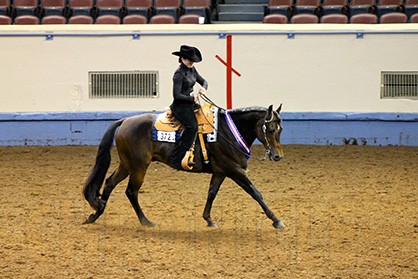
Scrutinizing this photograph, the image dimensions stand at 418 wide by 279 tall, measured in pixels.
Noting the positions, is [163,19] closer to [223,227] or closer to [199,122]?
[199,122]

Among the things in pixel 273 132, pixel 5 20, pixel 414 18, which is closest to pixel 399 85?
pixel 414 18

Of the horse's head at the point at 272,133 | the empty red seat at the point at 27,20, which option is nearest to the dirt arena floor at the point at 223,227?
the horse's head at the point at 272,133

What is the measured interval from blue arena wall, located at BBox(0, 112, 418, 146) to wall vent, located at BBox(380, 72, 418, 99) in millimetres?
485

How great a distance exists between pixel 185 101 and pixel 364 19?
361 inches

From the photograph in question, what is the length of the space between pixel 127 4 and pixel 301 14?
506 centimetres

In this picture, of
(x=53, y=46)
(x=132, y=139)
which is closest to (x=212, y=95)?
(x=53, y=46)

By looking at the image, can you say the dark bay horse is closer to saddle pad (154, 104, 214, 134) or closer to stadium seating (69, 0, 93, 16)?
saddle pad (154, 104, 214, 134)

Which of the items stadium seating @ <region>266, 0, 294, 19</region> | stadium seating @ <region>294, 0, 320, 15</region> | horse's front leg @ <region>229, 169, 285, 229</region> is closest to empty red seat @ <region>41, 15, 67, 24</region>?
stadium seating @ <region>266, 0, 294, 19</region>

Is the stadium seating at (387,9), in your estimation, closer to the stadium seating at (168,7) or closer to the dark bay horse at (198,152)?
the stadium seating at (168,7)

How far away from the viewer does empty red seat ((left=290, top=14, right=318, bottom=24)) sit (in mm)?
15383

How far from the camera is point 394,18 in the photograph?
14.9 meters

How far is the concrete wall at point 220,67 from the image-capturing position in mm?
14062

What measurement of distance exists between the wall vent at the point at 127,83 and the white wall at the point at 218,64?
0.14m

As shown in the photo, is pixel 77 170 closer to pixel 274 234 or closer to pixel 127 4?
pixel 274 234
